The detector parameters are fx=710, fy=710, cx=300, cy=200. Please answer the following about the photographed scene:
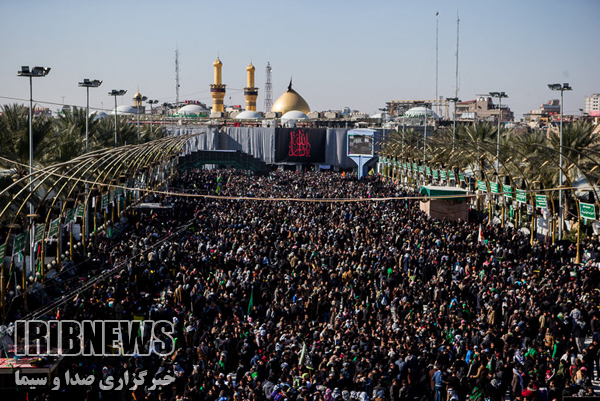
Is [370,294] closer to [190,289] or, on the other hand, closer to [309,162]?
[190,289]

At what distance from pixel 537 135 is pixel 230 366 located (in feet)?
97.5

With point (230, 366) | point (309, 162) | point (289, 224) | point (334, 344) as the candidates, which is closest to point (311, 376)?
point (334, 344)

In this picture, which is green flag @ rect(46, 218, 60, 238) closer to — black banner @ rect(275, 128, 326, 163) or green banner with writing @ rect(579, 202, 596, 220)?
green banner with writing @ rect(579, 202, 596, 220)

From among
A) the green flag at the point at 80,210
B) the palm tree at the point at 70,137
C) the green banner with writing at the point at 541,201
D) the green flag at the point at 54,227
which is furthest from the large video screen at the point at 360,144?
the green flag at the point at 54,227

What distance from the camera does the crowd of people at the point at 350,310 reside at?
39.9 ft

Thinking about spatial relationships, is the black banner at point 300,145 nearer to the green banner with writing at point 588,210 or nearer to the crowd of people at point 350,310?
the crowd of people at point 350,310

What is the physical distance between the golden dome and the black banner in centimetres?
3544

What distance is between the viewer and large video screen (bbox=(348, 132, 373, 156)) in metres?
72.0

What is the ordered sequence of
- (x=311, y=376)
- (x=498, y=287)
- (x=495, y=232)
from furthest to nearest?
(x=495, y=232) → (x=498, y=287) → (x=311, y=376)

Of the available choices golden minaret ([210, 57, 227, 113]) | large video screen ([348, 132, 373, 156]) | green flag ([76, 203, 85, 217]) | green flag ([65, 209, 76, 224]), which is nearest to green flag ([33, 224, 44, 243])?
green flag ([65, 209, 76, 224])

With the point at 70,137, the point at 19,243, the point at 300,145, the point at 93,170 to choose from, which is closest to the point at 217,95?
the point at 300,145

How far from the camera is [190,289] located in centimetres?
1862

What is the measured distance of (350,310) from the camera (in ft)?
55.2

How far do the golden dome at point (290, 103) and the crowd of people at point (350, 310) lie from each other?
8904 cm
